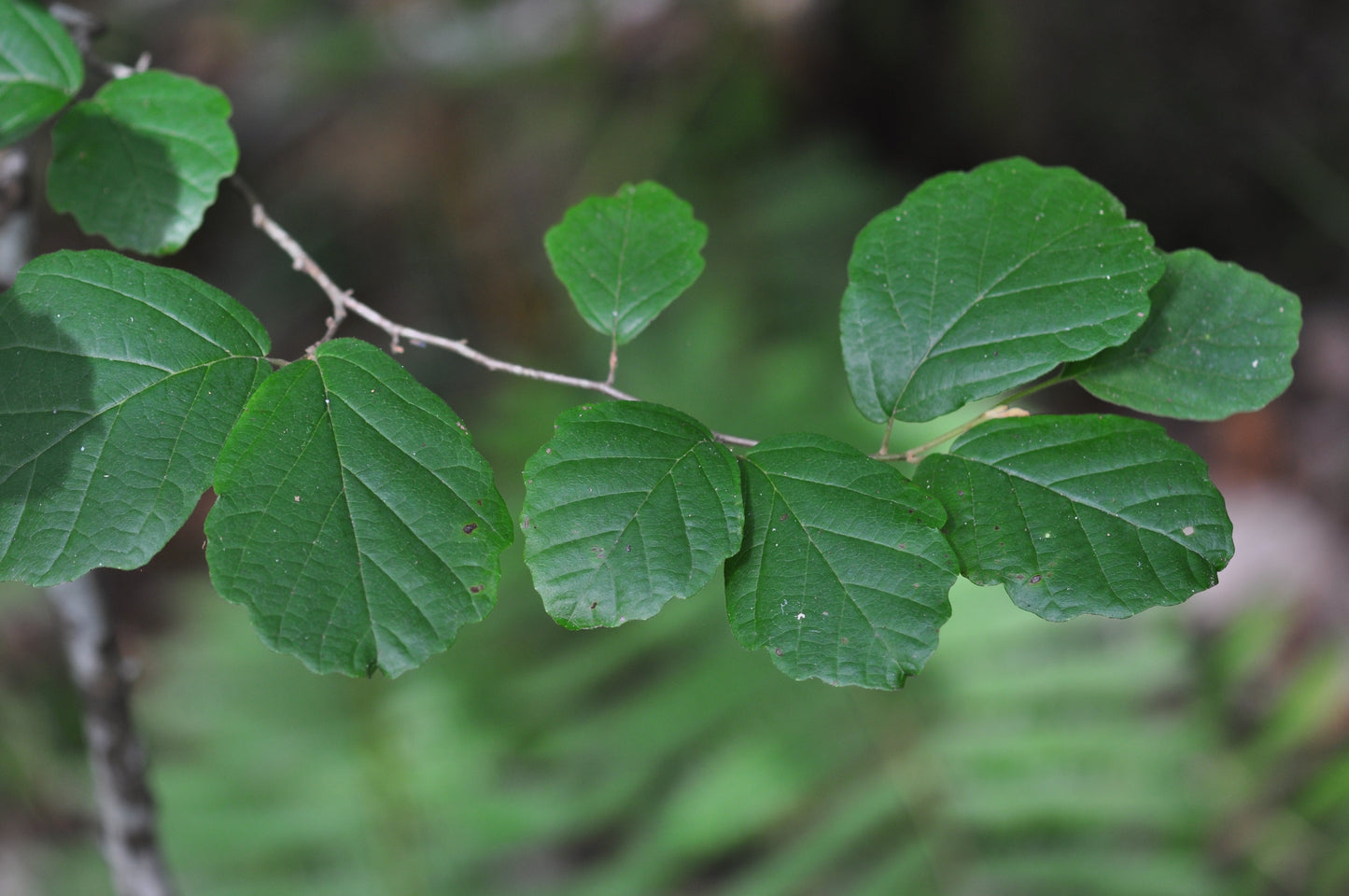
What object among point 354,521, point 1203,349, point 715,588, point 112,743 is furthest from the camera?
point 715,588

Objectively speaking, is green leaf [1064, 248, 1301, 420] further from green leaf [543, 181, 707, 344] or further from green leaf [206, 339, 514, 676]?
green leaf [206, 339, 514, 676]

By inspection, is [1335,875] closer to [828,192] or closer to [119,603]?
[828,192]

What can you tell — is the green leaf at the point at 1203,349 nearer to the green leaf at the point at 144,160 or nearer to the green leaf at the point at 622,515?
the green leaf at the point at 622,515

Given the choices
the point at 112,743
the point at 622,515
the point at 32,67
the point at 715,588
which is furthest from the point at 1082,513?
the point at 715,588

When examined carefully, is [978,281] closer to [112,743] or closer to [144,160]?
[144,160]

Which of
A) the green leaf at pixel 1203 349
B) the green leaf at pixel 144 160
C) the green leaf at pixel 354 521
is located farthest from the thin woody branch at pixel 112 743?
the green leaf at pixel 1203 349

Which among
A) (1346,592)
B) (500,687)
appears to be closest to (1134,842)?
(1346,592)

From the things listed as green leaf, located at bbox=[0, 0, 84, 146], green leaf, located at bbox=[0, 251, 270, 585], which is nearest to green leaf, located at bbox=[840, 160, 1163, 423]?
green leaf, located at bbox=[0, 251, 270, 585]
